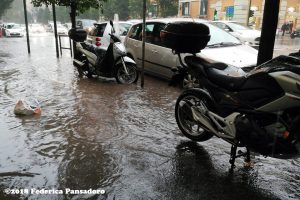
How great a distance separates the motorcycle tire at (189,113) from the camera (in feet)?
14.2

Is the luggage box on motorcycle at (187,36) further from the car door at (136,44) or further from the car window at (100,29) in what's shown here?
the car window at (100,29)

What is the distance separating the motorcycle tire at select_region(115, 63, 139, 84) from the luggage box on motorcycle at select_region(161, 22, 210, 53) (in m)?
4.20

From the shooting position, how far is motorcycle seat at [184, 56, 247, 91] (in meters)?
3.74

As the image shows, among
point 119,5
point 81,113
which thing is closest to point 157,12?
point 119,5

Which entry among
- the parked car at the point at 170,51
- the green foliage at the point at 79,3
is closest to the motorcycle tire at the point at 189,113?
the parked car at the point at 170,51

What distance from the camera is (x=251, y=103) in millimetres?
3506

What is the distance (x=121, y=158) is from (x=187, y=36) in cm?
178

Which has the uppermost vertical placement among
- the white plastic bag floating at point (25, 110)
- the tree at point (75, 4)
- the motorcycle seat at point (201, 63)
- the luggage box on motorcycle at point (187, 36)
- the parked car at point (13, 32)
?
the tree at point (75, 4)

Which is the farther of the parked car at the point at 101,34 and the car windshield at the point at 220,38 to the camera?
the parked car at the point at 101,34

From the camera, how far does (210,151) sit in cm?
439

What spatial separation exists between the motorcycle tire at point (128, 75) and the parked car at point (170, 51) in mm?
558

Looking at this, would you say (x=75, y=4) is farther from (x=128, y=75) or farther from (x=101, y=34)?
(x=128, y=75)

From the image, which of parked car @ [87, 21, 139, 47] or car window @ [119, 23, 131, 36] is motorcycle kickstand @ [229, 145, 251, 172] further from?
car window @ [119, 23, 131, 36]

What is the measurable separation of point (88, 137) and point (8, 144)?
1091mm
